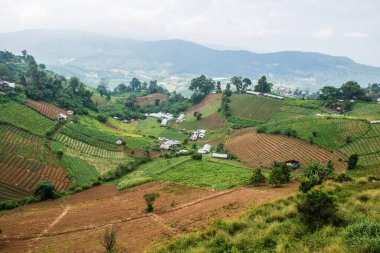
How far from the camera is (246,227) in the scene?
2069 centimetres

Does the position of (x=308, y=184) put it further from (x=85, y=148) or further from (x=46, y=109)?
(x=46, y=109)

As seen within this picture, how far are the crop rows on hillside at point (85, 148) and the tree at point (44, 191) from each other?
76.6ft

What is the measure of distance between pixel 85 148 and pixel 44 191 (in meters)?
26.3

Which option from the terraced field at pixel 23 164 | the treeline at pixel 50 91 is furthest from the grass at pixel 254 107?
the terraced field at pixel 23 164

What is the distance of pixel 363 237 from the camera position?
14.8 meters

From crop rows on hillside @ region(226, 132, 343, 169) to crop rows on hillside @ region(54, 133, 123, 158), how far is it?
27710 mm

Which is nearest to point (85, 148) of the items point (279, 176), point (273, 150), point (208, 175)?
point (208, 175)

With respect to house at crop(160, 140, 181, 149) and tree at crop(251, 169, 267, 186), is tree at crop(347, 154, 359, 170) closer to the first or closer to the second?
tree at crop(251, 169, 267, 186)

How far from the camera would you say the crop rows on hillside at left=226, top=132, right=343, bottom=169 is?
211 ft

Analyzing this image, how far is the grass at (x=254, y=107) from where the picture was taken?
103562 millimetres

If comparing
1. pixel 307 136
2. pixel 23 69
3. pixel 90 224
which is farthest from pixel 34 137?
pixel 23 69

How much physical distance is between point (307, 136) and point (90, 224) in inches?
2047

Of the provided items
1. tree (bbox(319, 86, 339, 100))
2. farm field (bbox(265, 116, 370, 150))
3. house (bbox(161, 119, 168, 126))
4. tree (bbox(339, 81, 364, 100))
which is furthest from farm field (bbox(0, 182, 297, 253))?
tree (bbox(319, 86, 339, 100))

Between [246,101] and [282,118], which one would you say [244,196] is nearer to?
[282,118]
